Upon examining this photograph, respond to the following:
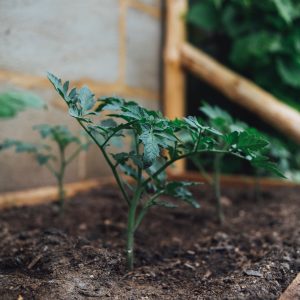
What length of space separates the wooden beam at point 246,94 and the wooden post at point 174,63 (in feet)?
0.19

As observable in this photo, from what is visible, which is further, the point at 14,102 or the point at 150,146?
the point at 14,102

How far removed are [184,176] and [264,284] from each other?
1.42m

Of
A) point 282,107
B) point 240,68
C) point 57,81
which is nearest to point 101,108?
point 57,81

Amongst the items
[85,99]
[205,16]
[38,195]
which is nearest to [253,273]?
[85,99]

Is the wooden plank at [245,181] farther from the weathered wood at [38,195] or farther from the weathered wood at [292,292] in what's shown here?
the weathered wood at [292,292]

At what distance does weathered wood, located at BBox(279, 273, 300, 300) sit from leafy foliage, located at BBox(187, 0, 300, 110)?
1648 millimetres

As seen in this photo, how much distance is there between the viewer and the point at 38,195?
6.02 feet

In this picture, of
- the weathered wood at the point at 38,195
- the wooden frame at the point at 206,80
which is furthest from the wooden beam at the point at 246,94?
the weathered wood at the point at 38,195

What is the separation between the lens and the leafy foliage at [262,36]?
236 centimetres

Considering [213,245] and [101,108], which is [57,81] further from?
[213,245]

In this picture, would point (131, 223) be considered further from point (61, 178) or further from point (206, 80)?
point (206, 80)

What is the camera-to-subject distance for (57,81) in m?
0.93

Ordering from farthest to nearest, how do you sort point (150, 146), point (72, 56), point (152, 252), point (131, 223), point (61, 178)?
point (72, 56) → point (61, 178) → point (152, 252) → point (131, 223) → point (150, 146)

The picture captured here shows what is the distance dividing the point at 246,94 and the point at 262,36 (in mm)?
392
